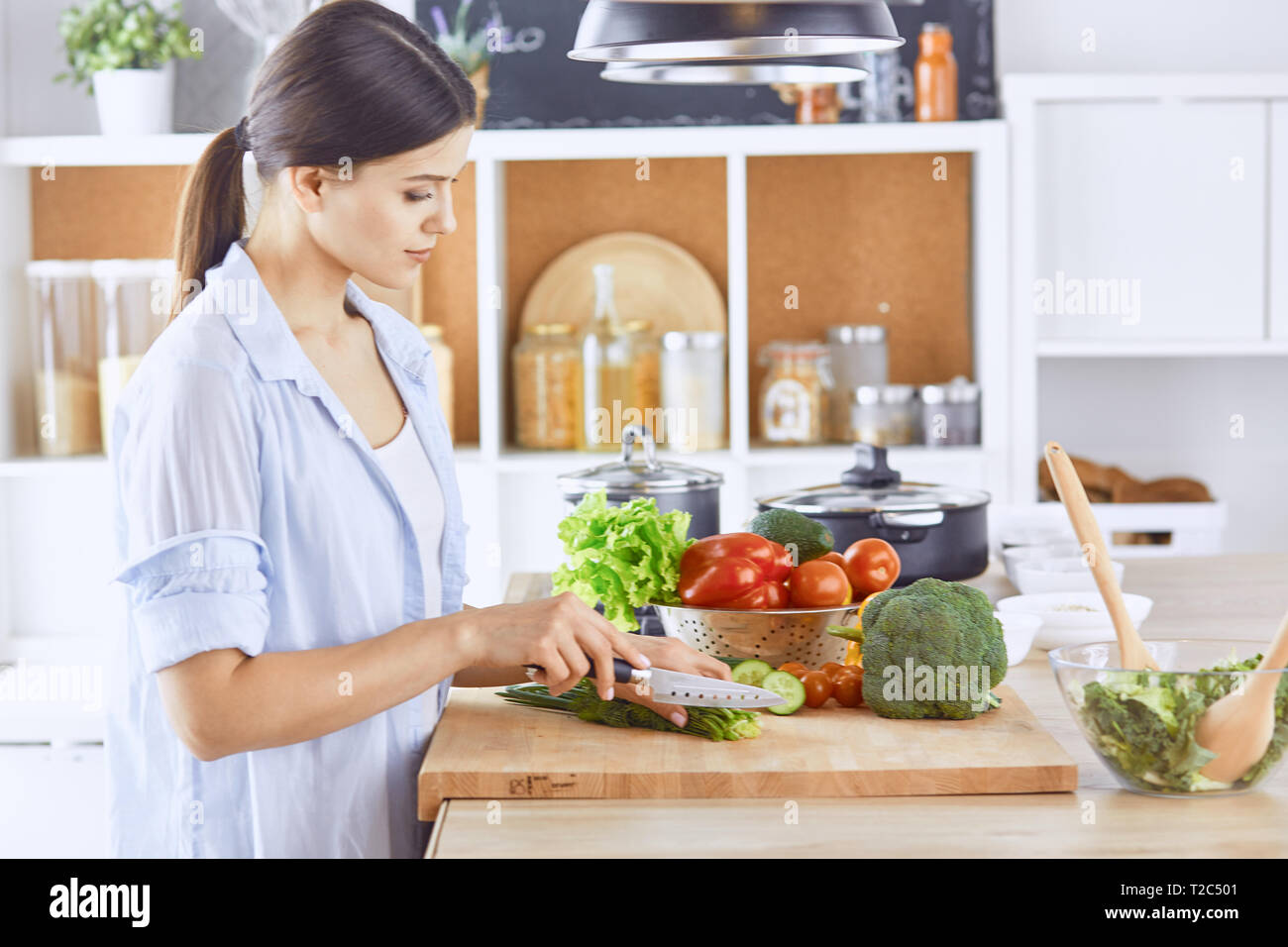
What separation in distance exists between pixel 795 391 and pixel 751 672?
186 centimetres

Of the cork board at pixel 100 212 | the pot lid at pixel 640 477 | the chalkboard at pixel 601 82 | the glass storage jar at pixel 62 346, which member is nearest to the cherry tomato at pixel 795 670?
the pot lid at pixel 640 477

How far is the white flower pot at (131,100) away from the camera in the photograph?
10.1ft

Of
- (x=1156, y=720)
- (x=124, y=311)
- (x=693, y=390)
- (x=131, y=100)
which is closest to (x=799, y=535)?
(x=1156, y=720)

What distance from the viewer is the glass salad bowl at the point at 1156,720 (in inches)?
41.7

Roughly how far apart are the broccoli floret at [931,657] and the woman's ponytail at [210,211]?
0.71m

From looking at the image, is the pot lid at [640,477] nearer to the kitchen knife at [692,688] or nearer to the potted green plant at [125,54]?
the kitchen knife at [692,688]

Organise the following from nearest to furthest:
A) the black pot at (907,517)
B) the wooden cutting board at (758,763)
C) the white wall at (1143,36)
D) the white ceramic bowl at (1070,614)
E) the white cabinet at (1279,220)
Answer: the wooden cutting board at (758,763) < the white ceramic bowl at (1070,614) < the black pot at (907,517) < the white cabinet at (1279,220) < the white wall at (1143,36)

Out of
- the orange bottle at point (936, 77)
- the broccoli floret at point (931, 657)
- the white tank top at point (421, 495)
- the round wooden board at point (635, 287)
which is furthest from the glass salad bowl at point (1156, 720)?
the round wooden board at point (635, 287)

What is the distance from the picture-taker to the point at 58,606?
3.25m

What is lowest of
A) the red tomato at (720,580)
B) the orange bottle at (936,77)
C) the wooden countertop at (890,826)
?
the wooden countertop at (890,826)

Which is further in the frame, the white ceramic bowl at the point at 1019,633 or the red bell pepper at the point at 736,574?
the white ceramic bowl at the point at 1019,633

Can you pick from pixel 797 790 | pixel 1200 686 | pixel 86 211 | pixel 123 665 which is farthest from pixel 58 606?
pixel 1200 686

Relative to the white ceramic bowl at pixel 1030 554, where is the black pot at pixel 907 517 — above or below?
above

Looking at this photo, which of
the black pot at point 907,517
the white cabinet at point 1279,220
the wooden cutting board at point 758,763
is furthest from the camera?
the white cabinet at point 1279,220
